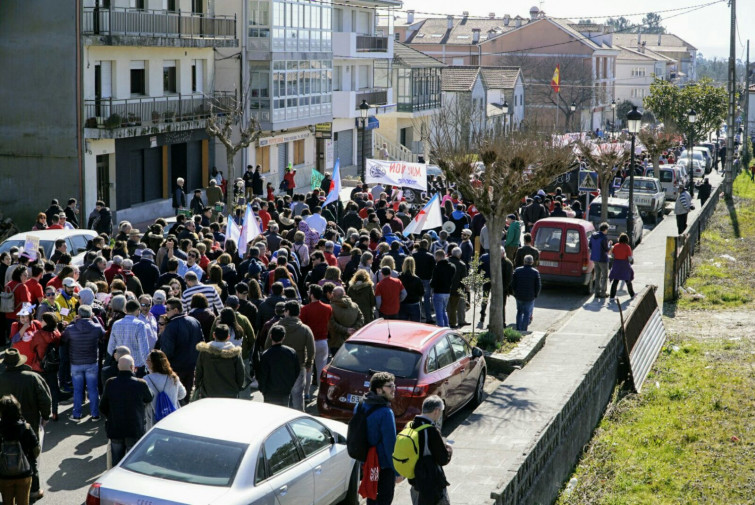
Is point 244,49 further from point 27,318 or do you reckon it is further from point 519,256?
point 27,318

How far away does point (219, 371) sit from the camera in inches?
457

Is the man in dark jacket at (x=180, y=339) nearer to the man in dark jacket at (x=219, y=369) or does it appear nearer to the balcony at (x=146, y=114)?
the man in dark jacket at (x=219, y=369)

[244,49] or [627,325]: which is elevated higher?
[244,49]

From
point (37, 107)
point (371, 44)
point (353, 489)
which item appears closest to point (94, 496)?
point (353, 489)

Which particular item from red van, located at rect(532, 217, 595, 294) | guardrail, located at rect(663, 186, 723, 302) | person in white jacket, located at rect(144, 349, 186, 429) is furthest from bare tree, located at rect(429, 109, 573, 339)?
person in white jacket, located at rect(144, 349, 186, 429)

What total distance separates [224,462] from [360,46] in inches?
1864

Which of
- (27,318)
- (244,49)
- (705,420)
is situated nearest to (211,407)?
(27,318)

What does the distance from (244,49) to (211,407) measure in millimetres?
32276

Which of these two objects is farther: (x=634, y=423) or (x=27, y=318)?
(x=634, y=423)

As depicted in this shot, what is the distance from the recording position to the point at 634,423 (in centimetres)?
1523

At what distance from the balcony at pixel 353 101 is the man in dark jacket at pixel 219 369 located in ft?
133

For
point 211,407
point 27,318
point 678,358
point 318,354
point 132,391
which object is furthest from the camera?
→ point 678,358

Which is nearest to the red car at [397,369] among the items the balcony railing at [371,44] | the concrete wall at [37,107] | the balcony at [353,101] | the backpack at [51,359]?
the backpack at [51,359]

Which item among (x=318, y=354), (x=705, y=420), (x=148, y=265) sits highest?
(x=148, y=265)
